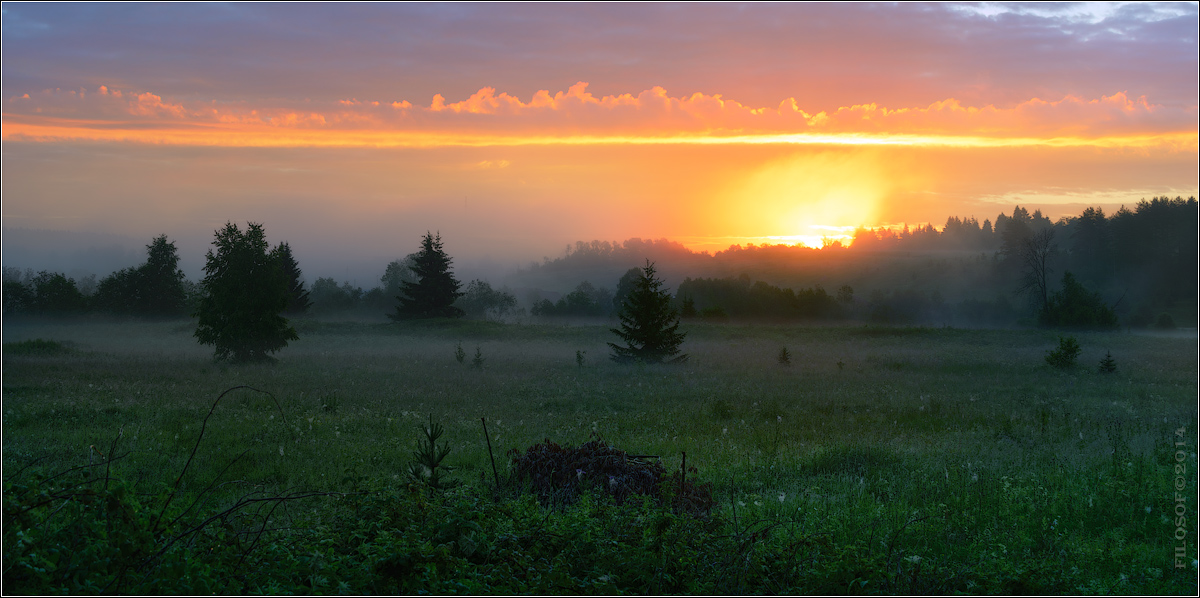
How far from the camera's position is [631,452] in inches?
445

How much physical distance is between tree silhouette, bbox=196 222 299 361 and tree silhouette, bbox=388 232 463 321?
33.8 metres

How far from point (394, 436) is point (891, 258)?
14720 cm

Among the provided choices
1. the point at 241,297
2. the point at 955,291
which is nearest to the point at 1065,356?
the point at 241,297

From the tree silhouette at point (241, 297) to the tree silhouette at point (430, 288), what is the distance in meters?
33.8

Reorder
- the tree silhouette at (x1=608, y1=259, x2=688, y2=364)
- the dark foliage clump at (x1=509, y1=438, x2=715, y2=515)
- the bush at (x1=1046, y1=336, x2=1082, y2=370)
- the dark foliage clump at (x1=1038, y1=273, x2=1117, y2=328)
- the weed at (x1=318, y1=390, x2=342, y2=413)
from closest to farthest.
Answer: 1. the dark foliage clump at (x1=509, y1=438, x2=715, y2=515)
2. the weed at (x1=318, y1=390, x2=342, y2=413)
3. the bush at (x1=1046, y1=336, x2=1082, y2=370)
4. the tree silhouette at (x1=608, y1=259, x2=688, y2=364)
5. the dark foliage clump at (x1=1038, y1=273, x2=1117, y2=328)

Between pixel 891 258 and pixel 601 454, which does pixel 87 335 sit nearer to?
pixel 601 454

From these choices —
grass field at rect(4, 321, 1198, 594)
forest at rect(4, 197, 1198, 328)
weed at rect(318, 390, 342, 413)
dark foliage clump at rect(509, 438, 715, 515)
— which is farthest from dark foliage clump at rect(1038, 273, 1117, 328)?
dark foliage clump at rect(509, 438, 715, 515)

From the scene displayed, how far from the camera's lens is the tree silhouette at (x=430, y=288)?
61.8 m

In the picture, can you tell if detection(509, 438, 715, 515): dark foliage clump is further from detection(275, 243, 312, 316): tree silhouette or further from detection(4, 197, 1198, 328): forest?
detection(275, 243, 312, 316): tree silhouette

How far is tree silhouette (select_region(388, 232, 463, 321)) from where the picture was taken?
61812mm

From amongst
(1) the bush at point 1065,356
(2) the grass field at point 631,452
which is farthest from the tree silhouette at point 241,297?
(1) the bush at point 1065,356

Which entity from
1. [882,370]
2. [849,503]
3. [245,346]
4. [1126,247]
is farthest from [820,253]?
[849,503]

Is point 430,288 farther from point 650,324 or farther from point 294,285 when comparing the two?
point 650,324

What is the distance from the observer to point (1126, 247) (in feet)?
201
